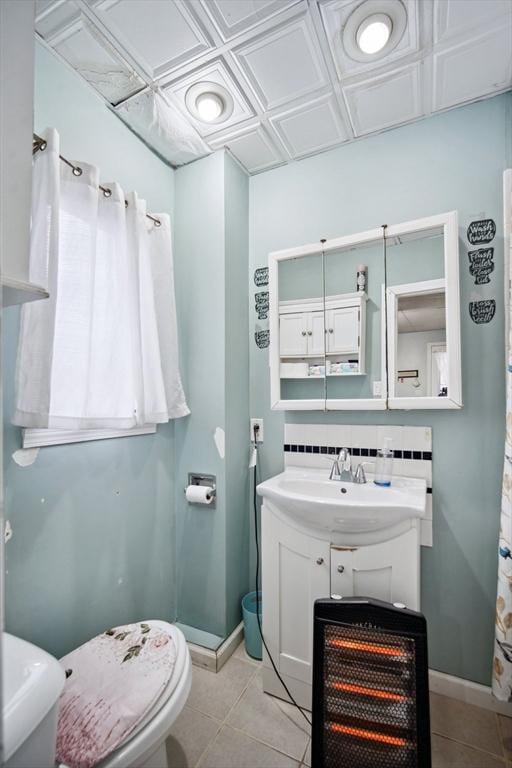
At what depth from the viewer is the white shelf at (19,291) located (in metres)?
0.78

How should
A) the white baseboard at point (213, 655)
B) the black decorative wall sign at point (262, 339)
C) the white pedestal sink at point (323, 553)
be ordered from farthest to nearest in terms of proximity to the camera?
1. the black decorative wall sign at point (262, 339)
2. the white baseboard at point (213, 655)
3. the white pedestal sink at point (323, 553)

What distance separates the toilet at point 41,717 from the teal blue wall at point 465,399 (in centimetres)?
115

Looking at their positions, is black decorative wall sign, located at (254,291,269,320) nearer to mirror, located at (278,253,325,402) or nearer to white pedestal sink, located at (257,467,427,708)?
mirror, located at (278,253,325,402)

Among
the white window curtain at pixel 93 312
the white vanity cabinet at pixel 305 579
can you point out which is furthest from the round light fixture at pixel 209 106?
the white vanity cabinet at pixel 305 579

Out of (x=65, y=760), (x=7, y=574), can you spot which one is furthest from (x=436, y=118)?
(x=65, y=760)

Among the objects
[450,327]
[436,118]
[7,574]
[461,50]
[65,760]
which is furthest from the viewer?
[436,118]

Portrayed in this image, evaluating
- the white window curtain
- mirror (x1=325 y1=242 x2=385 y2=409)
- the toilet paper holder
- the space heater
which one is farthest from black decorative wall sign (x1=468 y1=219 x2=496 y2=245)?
the toilet paper holder

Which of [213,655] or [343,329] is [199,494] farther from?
[343,329]

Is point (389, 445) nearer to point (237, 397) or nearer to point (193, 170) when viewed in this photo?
point (237, 397)

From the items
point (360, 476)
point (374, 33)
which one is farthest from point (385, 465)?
point (374, 33)

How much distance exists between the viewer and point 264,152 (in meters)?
1.89

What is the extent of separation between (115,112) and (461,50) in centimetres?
135

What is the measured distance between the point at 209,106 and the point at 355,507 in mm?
1691

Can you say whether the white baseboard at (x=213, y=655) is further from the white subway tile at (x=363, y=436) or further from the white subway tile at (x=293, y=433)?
the white subway tile at (x=363, y=436)
